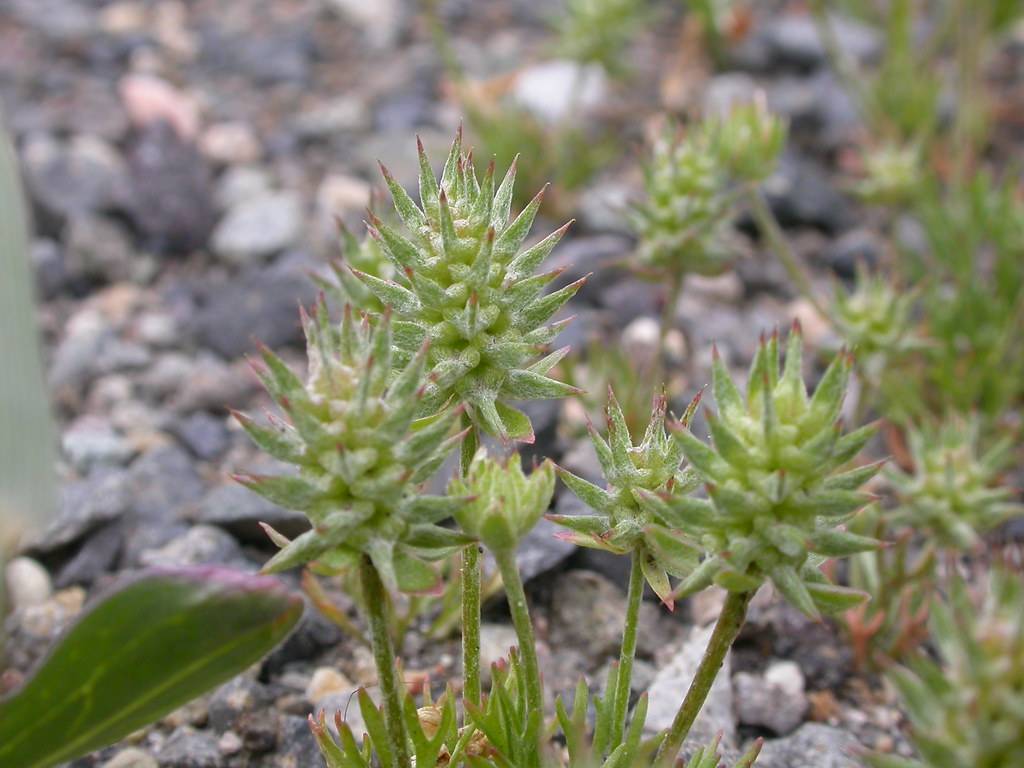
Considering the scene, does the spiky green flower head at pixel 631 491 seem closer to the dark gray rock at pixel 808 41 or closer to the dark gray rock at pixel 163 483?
the dark gray rock at pixel 163 483

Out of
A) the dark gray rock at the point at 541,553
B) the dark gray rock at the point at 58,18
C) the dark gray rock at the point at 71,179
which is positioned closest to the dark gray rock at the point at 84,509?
the dark gray rock at the point at 541,553

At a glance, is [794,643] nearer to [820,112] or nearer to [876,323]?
[876,323]

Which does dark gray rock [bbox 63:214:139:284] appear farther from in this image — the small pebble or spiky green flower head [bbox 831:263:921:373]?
spiky green flower head [bbox 831:263:921:373]

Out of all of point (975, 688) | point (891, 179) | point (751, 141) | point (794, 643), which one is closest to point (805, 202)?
point (891, 179)

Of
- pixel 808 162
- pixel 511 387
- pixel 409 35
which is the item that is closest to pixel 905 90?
pixel 808 162

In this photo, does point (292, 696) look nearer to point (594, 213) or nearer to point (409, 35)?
point (594, 213)
